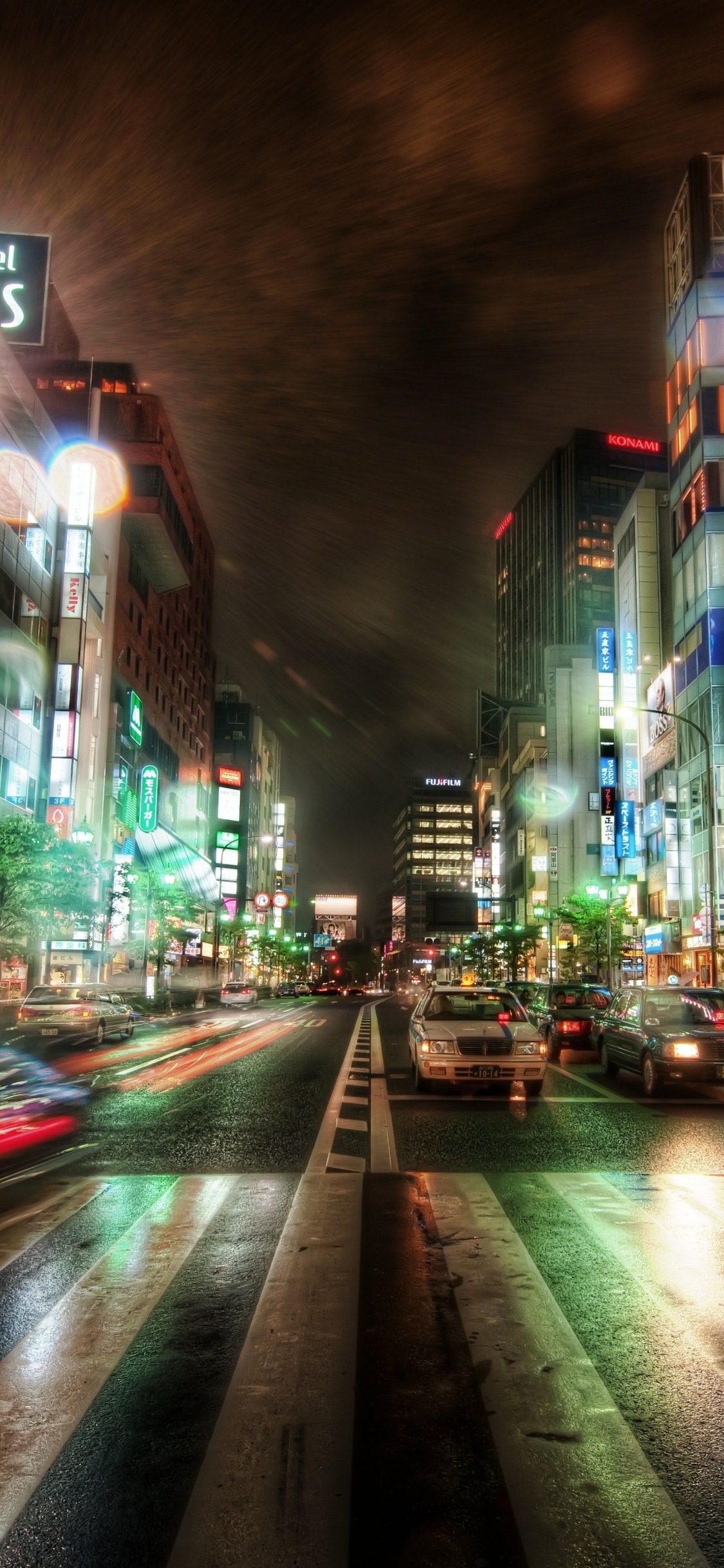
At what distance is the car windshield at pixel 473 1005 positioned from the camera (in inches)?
667

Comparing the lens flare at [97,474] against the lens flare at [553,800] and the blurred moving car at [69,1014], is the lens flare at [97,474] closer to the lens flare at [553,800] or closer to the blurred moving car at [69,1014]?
the blurred moving car at [69,1014]

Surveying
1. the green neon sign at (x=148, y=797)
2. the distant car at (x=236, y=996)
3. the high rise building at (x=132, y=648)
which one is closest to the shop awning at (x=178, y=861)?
the high rise building at (x=132, y=648)

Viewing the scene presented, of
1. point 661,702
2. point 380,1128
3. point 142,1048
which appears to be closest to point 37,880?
point 142,1048

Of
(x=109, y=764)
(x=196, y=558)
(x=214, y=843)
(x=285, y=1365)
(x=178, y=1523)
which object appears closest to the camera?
(x=178, y=1523)

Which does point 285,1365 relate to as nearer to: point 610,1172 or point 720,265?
point 610,1172

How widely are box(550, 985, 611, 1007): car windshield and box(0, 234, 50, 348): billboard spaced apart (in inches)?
736

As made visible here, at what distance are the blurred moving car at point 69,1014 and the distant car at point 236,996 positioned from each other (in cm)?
3316

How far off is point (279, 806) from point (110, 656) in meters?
97.4

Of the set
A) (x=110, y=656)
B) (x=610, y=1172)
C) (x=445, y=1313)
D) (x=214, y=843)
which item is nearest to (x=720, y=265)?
(x=110, y=656)

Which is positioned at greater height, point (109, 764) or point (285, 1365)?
point (109, 764)

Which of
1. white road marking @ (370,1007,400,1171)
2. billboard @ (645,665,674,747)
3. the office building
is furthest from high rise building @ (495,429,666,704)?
white road marking @ (370,1007,400,1171)

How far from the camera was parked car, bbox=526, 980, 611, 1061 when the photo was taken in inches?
1012

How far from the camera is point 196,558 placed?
106688 mm

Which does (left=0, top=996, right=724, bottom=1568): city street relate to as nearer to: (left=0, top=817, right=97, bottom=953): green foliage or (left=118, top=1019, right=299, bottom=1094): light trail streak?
(left=118, top=1019, right=299, bottom=1094): light trail streak
